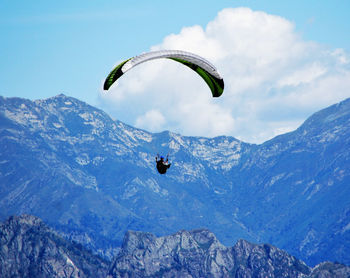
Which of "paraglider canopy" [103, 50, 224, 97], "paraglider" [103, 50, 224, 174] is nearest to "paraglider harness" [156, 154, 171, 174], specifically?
"paraglider" [103, 50, 224, 174]

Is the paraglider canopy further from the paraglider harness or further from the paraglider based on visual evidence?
the paraglider harness

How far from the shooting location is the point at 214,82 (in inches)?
4341

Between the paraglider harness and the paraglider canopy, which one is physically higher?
the paraglider canopy

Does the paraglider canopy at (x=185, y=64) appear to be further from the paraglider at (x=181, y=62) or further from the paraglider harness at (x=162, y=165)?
the paraglider harness at (x=162, y=165)

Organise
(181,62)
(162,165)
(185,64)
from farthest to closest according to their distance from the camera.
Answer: (185,64) < (181,62) < (162,165)

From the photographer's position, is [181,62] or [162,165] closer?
[162,165]

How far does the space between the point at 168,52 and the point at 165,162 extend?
16.1m

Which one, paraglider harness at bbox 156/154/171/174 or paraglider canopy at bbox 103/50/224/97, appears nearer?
paraglider canopy at bbox 103/50/224/97

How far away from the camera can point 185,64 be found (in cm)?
11081

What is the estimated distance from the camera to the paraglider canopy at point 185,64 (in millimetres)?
96613

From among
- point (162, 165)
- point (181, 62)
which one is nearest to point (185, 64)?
point (181, 62)

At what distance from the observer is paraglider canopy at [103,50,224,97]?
96613mm

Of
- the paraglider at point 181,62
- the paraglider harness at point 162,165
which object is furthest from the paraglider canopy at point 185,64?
the paraglider harness at point 162,165

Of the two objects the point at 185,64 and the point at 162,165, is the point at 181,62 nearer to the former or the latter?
the point at 185,64
